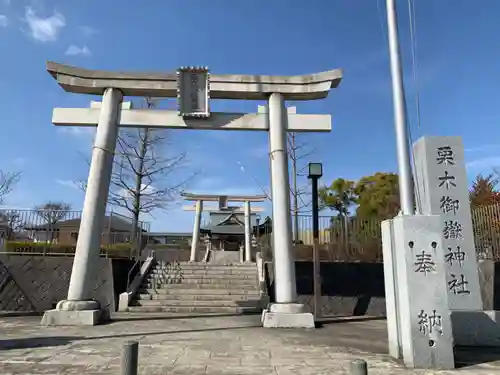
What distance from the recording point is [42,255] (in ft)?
42.3

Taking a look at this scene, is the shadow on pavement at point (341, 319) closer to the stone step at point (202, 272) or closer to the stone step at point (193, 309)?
the stone step at point (193, 309)

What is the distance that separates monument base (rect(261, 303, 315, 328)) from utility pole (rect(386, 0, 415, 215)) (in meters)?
4.43

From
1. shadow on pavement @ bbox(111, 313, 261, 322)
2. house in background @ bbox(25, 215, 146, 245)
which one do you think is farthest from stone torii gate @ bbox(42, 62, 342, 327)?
house in background @ bbox(25, 215, 146, 245)

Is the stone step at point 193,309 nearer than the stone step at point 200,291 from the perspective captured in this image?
Yes

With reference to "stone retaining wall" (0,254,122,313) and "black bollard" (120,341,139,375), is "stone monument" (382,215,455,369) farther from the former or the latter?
"stone retaining wall" (0,254,122,313)

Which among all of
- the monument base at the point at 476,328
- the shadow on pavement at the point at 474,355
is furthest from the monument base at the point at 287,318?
the shadow on pavement at the point at 474,355

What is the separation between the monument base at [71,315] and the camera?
29.8 ft

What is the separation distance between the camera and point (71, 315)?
912 centimetres

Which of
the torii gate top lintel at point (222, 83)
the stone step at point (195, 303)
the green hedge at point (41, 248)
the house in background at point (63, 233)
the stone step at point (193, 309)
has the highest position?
the torii gate top lintel at point (222, 83)

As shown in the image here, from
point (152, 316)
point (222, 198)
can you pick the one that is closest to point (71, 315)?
point (152, 316)

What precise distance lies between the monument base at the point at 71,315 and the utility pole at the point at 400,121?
7.76m

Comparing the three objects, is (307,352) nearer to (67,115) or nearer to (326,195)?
(67,115)

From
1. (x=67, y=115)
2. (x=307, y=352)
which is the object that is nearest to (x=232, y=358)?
(x=307, y=352)

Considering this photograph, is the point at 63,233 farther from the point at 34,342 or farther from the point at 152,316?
the point at 34,342
